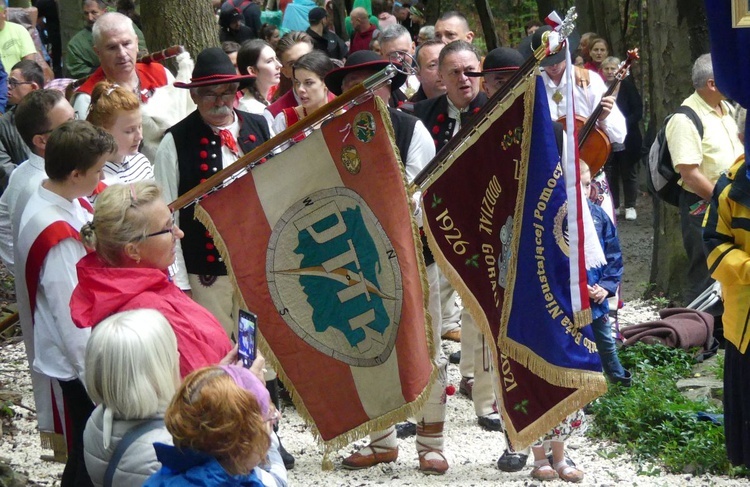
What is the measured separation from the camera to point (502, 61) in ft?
20.2

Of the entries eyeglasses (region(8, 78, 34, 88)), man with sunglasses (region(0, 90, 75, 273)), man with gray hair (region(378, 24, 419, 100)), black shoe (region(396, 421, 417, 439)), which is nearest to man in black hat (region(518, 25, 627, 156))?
man with gray hair (region(378, 24, 419, 100))

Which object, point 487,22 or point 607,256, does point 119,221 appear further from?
point 487,22

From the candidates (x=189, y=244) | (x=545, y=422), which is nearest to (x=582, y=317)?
(x=545, y=422)

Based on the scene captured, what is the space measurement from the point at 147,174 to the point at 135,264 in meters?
2.04

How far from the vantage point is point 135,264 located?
367 centimetres

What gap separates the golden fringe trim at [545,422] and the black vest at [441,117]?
1955 mm

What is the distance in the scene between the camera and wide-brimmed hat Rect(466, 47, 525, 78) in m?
6.11

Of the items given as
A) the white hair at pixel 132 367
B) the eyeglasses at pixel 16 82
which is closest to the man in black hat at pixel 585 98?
the eyeglasses at pixel 16 82

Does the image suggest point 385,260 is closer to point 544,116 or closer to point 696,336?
point 544,116

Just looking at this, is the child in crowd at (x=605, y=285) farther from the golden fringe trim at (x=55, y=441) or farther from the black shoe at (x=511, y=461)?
the golden fringe trim at (x=55, y=441)

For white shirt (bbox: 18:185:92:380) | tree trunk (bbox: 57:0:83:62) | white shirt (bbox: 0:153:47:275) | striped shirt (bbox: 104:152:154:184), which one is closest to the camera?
white shirt (bbox: 18:185:92:380)

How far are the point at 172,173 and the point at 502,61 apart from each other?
2012mm

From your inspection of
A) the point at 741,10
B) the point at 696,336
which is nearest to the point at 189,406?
the point at 741,10

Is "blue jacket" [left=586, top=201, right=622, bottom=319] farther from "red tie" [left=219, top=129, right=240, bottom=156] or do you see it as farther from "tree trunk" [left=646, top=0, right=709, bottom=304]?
"tree trunk" [left=646, top=0, right=709, bottom=304]
